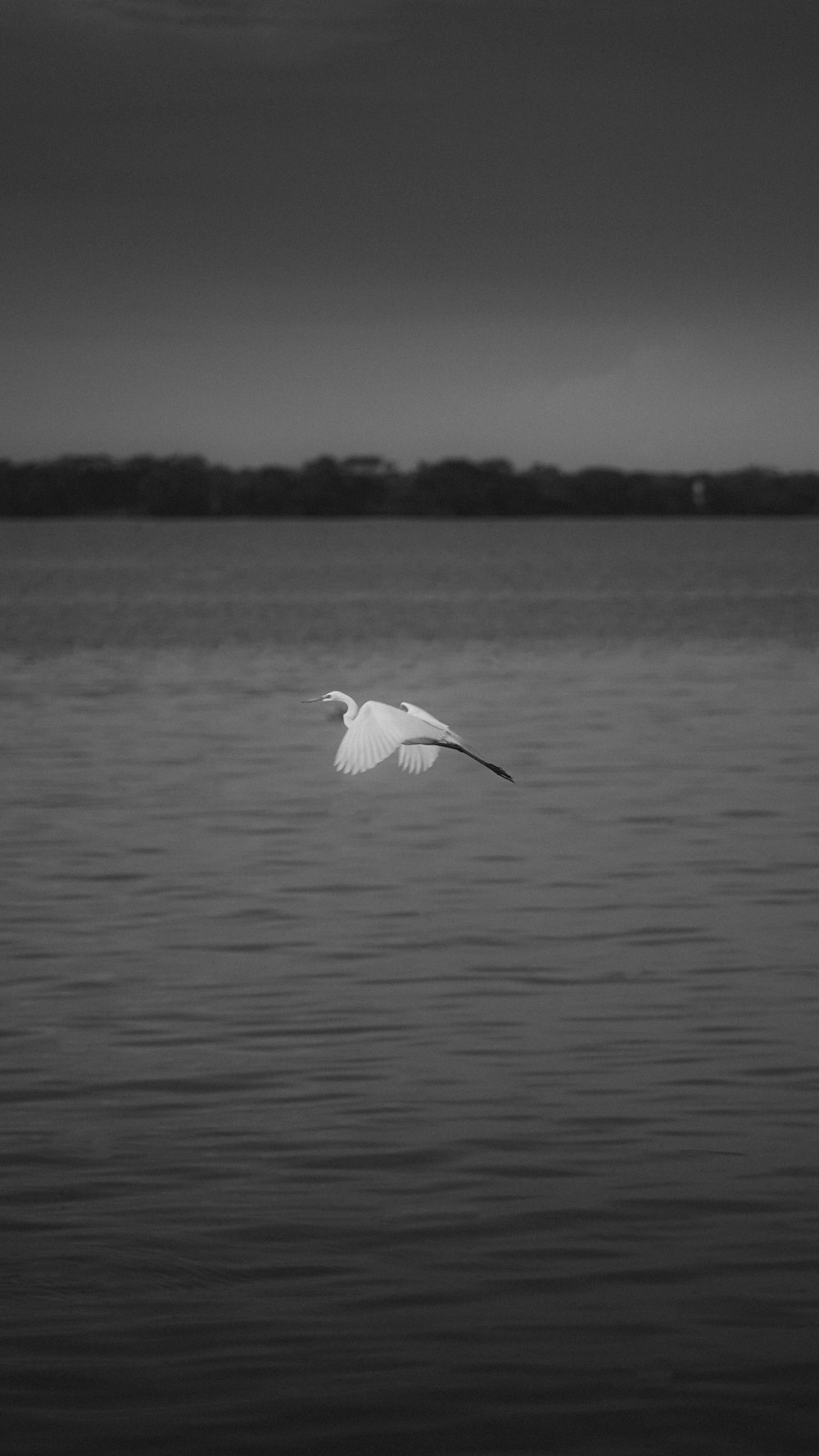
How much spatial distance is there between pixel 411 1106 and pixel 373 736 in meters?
3.01

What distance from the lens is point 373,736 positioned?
42.4ft

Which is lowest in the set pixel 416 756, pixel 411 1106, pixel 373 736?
pixel 411 1106

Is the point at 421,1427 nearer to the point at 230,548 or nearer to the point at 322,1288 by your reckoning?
the point at 322,1288

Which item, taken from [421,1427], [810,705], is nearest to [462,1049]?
[421,1427]

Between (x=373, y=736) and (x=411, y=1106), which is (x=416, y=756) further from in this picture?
(x=411, y=1106)

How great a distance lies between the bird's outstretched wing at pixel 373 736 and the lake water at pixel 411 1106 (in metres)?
1.30

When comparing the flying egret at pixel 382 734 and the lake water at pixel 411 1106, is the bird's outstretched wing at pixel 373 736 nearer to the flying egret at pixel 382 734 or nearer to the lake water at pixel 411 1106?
the flying egret at pixel 382 734

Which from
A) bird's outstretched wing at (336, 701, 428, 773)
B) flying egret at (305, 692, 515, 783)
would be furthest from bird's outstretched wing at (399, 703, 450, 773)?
bird's outstretched wing at (336, 701, 428, 773)

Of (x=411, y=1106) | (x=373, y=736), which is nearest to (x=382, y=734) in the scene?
(x=373, y=736)

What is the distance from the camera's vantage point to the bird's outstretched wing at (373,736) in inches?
502

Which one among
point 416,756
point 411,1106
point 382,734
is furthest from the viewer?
point 416,756

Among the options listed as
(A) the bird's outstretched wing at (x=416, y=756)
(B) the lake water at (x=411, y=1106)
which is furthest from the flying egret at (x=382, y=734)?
(B) the lake water at (x=411, y=1106)

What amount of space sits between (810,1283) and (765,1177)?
1145 mm

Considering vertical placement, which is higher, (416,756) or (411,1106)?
(416,756)
